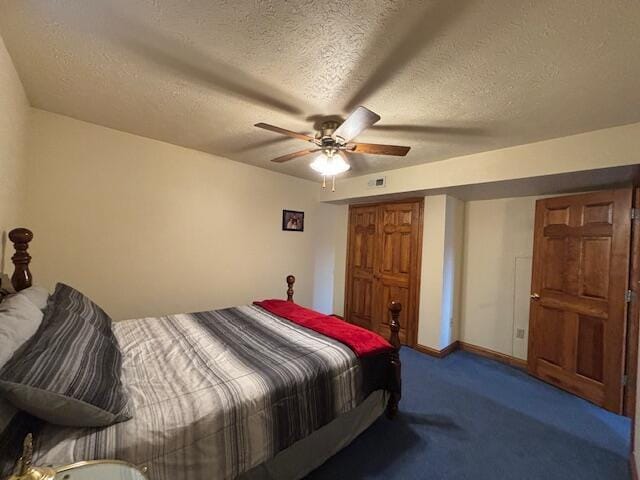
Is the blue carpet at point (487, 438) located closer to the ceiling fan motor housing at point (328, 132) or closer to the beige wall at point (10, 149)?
the ceiling fan motor housing at point (328, 132)

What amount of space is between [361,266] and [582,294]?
250 centimetres

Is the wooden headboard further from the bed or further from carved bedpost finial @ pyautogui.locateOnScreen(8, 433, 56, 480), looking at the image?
carved bedpost finial @ pyautogui.locateOnScreen(8, 433, 56, 480)

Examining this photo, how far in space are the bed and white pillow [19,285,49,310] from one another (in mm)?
232

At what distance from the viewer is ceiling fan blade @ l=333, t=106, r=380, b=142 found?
1561mm

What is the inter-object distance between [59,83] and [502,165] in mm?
3570

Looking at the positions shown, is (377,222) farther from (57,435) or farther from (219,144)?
(57,435)

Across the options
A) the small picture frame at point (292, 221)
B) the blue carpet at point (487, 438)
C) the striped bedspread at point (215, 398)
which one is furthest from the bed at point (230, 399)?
the small picture frame at point (292, 221)

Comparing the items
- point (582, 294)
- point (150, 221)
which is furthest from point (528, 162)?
point (150, 221)

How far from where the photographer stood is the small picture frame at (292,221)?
396 centimetres

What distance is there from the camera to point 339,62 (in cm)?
148

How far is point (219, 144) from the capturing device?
113 inches

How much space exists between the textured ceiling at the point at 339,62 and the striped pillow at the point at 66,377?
4.76 ft

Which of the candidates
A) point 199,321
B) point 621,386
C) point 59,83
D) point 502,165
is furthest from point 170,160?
point 621,386

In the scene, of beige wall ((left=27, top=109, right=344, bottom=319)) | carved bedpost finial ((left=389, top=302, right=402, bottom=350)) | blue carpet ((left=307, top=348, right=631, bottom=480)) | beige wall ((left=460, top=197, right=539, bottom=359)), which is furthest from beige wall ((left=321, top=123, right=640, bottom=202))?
blue carpet ((left=307, top=348, right=631, bottom=480))
